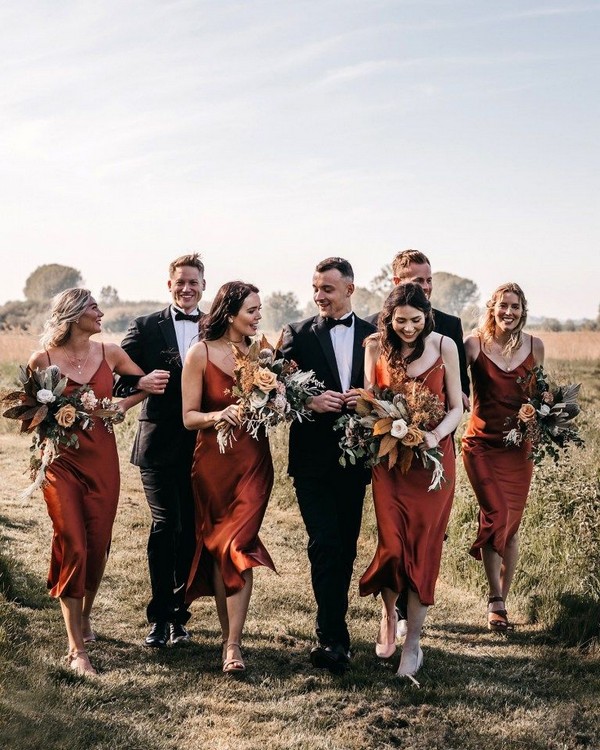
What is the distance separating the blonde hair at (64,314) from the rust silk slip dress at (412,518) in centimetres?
206

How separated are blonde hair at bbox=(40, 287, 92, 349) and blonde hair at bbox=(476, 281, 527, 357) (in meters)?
2.99

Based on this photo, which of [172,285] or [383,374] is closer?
[383,374]

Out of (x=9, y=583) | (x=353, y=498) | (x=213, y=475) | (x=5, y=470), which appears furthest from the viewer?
(x=5, y=470)

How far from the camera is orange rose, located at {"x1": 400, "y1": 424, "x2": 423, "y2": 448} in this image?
5.75m

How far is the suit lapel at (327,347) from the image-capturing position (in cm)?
635

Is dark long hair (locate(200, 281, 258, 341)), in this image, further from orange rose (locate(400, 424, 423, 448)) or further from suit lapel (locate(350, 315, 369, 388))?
orange rose (locate(400, 424, 423, 448))

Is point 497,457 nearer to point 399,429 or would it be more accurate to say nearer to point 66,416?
point 399,429

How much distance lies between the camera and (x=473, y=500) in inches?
350

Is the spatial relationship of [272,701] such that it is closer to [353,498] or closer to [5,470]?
[353,498]

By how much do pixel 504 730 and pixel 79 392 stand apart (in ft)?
10.9

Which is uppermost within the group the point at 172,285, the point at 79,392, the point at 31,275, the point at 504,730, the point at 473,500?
the point at 31,275

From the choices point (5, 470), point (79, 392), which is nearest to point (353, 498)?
point (79, 392)

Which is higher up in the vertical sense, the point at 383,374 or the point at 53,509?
the point at 383,374

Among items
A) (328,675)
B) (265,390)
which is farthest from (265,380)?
(328,675)
